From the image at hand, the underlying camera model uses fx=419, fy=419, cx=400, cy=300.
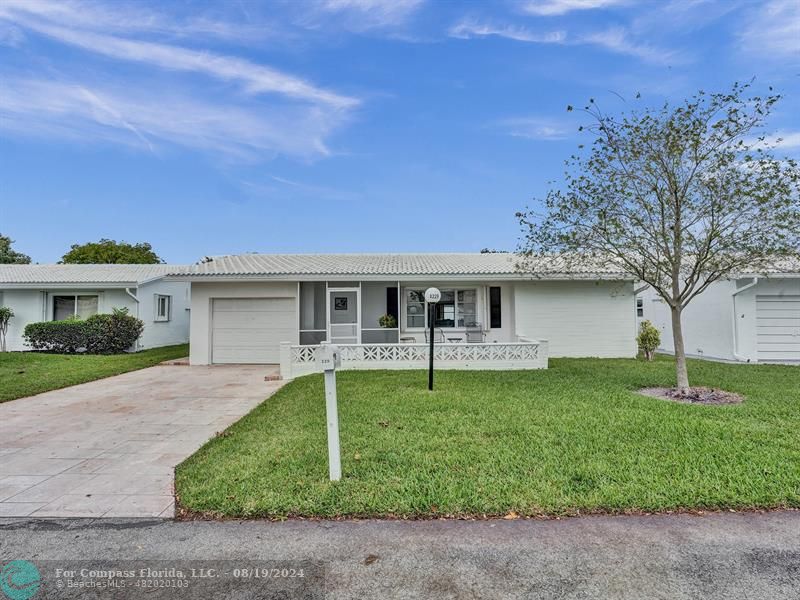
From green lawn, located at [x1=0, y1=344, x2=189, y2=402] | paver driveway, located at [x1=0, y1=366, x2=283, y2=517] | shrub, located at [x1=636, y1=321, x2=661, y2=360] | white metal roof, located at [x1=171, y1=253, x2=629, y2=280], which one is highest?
white metal roof, located at [x1=171, y1=253, x2=629, y2=280]

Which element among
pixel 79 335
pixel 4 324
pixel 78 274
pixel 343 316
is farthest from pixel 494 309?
pixel 4 324

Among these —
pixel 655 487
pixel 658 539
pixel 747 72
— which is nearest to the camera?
pixel 658 539

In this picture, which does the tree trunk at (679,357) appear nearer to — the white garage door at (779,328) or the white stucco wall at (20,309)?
the white garage door at (779,328)

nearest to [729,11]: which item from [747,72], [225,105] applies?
[747,72]

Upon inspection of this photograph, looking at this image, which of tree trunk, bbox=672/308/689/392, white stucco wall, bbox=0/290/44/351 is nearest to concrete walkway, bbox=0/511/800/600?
tree trunk, bbox=672/308/689/392

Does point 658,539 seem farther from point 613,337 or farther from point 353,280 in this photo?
point 613,337

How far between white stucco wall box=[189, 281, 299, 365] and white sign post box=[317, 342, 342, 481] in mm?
9659

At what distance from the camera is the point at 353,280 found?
12.9 meters

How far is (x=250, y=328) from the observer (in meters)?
13.6

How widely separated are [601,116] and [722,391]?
5787mm

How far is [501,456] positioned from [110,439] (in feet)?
17.1

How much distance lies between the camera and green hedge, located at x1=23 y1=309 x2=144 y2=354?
15.2 meters

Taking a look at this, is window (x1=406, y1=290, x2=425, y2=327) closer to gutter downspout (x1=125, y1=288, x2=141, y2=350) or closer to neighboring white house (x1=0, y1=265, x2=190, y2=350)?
neighboring white house (x1=0, y1=265, x2=190, y2=350)

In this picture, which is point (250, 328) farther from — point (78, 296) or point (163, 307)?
point (78, 296)
